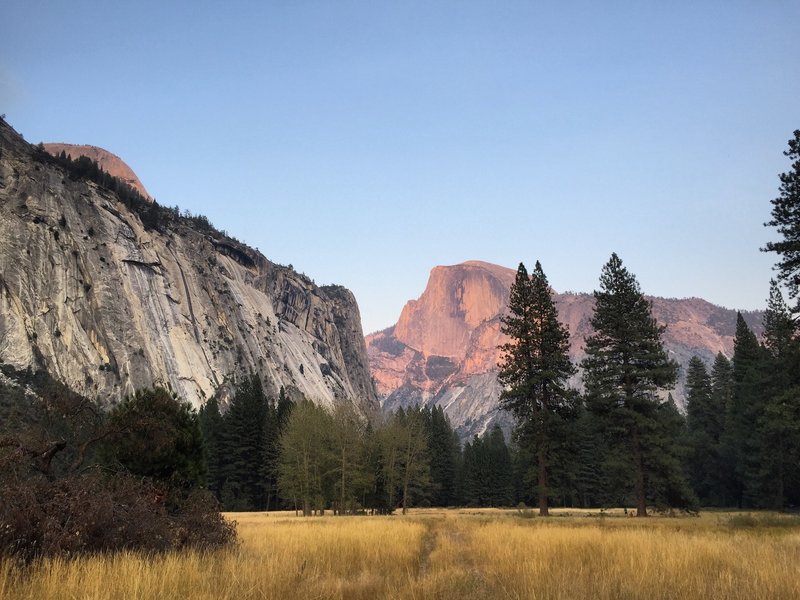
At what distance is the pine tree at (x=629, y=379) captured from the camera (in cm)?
3238

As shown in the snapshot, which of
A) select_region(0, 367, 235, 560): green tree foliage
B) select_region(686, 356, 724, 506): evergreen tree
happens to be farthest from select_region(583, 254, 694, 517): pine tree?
select_region(686, 356, 724, 506): evergreen tree

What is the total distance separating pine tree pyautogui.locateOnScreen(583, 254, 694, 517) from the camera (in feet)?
106

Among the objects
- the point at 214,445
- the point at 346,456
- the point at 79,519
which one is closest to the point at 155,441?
the point at 79,519

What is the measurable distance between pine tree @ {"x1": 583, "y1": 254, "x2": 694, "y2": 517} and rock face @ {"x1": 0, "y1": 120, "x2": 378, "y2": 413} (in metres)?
31.5

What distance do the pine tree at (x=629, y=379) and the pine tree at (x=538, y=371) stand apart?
2.09 metres

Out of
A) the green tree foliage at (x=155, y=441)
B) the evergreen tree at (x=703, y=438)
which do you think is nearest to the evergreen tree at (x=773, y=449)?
the evergreen tree at (x=703, y=438)

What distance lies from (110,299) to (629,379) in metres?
96.5

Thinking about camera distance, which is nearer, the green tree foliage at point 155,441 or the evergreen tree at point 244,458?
the green tree foliage at point 155,441

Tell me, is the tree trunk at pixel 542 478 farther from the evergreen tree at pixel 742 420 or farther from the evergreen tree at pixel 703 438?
the evergreen tree at pixel 703 438

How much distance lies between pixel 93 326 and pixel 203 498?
9623 cm

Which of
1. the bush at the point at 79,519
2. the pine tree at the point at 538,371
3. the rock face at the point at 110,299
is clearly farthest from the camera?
the rock face at the point at 110,299

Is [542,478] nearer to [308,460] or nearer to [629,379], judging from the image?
[629,379]

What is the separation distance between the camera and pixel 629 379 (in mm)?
33188

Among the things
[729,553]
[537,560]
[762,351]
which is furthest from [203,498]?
[762,351]
